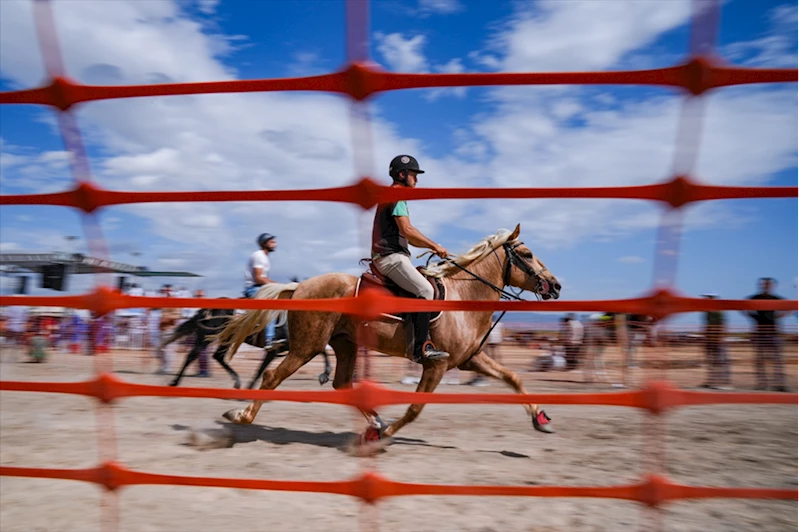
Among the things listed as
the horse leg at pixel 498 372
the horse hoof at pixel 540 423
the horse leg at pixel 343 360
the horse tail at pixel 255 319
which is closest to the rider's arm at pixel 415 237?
the horse leg at pixel 498 372

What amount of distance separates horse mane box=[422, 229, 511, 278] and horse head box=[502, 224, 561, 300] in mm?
68

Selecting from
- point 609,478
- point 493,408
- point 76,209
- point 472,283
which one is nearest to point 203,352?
point 493,408

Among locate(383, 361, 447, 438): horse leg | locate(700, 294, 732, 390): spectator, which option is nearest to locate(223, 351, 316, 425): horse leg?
locate(383, 361, 447, 438): horse leg

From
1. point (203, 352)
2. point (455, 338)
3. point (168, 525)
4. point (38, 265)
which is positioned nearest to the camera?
point (38, 265)

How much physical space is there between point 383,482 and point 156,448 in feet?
11.3

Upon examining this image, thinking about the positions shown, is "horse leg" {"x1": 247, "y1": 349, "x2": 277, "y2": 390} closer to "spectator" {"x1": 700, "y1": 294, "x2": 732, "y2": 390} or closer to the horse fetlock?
the horse fetlock

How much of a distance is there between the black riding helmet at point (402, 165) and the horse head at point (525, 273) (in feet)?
4.48

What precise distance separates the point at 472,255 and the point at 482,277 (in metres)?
0.21

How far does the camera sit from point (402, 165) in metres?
4.38

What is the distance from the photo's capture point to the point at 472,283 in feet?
17.4

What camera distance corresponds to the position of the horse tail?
548 cm

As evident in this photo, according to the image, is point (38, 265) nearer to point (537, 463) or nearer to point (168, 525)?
point (168, 525)

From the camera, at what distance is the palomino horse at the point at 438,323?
5.02 meters

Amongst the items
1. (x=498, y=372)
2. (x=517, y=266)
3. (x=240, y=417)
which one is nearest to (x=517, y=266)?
(x=517, y=266)
